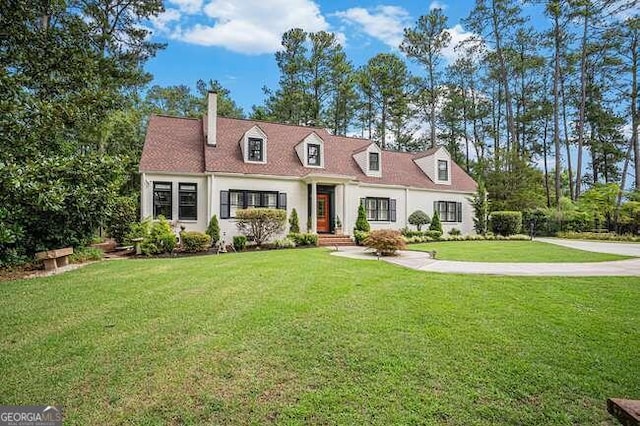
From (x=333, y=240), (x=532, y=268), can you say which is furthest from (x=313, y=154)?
(x=532, y=268)

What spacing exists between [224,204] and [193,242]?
299 centimetres

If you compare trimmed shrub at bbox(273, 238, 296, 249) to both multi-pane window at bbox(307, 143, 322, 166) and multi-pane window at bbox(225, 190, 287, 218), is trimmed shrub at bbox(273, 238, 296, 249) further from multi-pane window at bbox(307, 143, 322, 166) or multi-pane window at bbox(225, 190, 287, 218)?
multi-pane window at bbox(307, 143, 322, 166)

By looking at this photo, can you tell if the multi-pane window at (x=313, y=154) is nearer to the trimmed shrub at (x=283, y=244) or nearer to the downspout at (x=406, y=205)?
the trimmed shrub at (x=283, y=244)

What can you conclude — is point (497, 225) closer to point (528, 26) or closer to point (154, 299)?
point (528, 26)

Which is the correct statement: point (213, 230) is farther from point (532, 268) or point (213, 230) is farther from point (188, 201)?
point (532, 268)

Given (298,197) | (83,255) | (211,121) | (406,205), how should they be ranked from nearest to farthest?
1. (83,255)
2. (211,121)
3. (298,197)
4. (406,205)

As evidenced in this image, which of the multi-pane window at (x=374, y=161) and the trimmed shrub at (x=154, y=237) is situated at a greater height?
the multi-pane window at (x=374, y=161)

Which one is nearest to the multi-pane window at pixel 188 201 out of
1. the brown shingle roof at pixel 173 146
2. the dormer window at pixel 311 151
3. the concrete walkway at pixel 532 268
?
the brown shingle roof at pixel 173 146

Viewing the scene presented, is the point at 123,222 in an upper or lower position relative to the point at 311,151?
lower

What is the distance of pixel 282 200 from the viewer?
643 inches

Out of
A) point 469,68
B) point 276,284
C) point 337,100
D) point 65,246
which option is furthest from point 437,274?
point 469,68

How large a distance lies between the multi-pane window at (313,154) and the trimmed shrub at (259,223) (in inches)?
180

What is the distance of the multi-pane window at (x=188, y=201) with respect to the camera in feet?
48.3

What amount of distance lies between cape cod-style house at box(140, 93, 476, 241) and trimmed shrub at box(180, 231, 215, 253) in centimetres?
226
